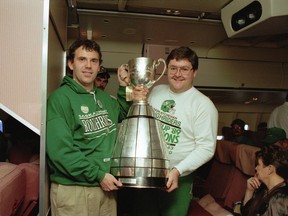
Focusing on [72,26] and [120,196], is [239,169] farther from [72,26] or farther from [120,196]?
[72,26]

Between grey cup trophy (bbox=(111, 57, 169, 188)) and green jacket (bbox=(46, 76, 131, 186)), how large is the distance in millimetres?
104

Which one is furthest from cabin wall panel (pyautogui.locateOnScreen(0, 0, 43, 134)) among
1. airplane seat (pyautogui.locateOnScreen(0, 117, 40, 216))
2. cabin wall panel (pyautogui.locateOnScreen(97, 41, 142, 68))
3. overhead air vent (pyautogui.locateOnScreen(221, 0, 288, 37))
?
cabin wall panel (pyautogui.locateOnScreen(97, 41, 142, 68))

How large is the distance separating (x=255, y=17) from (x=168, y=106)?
4.38 ft

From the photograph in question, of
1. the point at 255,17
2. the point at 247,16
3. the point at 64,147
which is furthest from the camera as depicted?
the point at 247,16

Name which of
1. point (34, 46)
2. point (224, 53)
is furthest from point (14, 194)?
point (224, 53)

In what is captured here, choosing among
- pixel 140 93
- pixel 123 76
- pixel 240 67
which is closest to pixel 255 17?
pixel 123 76

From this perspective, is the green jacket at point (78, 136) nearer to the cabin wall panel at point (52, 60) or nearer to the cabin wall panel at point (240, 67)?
the cabin wall panel at point (52, 60)

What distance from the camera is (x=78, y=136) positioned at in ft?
5.57

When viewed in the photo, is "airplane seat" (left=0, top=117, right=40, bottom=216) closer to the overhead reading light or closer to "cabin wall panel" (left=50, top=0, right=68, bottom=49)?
"cabin wall panel" (left=50, top=0, right=68, bottom=49)

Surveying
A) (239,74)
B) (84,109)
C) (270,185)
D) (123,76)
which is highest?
(239,74)

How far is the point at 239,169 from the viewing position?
3.21m

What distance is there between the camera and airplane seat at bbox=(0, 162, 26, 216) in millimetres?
1403

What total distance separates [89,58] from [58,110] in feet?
1.11

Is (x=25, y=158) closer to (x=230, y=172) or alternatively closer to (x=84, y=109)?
(x=84, y=109)
